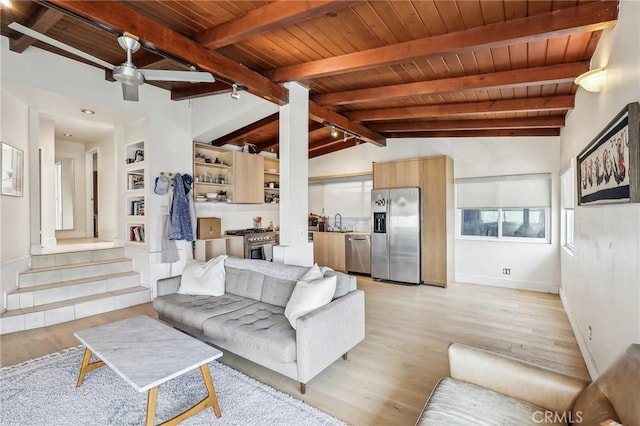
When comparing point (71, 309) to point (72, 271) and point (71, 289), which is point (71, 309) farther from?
point (72, 271)

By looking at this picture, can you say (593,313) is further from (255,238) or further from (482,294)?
(255,238)

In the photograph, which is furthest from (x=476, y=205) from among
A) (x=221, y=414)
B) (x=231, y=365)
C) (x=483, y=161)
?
(x=221, y=414)

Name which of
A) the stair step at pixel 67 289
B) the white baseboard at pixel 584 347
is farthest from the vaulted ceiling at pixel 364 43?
the stair step at pixel 67 289

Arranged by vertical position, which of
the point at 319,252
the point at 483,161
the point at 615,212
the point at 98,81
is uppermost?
the point at 98,81

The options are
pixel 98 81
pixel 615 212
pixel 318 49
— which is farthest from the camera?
pixel 98 81

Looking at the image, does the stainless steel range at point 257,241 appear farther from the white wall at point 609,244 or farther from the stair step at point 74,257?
the white wall at point 609,244

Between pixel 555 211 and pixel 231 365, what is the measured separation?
5145 mm

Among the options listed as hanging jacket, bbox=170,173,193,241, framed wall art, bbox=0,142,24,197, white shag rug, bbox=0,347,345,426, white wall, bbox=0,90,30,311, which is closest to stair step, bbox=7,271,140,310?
white wall, bbox=0,90,30,311

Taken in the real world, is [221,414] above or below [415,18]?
below

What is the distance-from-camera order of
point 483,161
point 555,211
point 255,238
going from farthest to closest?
1. point 255,238
2. point 483,161
3. point 555,211

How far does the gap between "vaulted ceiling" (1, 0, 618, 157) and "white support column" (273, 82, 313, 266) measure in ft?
0.62

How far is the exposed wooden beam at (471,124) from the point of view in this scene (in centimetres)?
438

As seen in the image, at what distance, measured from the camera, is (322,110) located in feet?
14.4

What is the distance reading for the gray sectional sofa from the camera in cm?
227
